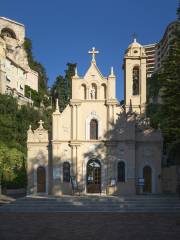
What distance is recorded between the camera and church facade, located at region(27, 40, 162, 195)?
34500 millimetres

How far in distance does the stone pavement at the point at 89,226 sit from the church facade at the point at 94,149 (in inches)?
357

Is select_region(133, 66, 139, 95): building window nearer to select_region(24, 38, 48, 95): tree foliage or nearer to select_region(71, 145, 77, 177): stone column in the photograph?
select_region(71, 145, 77, 177): stone column

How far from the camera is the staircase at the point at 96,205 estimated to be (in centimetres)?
2697

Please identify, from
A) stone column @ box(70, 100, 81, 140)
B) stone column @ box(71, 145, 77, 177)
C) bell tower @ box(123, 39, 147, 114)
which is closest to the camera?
stone column @ box(71, 145, 77, 177)

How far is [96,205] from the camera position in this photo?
90.4 feet

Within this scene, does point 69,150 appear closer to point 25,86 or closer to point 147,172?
point 147,172

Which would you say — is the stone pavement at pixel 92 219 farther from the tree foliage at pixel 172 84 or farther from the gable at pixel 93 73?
the gable at pixel 93 73

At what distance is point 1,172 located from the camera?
47844 millimetres

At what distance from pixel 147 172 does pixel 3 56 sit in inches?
2017

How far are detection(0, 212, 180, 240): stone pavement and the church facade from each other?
9078 millimetres

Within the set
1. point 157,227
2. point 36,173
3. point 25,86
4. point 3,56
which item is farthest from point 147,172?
point 25,86

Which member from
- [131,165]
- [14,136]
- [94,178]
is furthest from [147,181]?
[14,136]

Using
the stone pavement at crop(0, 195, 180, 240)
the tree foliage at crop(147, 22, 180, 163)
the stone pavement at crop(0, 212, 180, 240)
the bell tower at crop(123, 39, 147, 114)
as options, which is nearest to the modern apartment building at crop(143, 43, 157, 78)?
the bell tower at crop(123, 39, 147, 114)

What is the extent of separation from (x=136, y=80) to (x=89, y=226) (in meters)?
21.8
